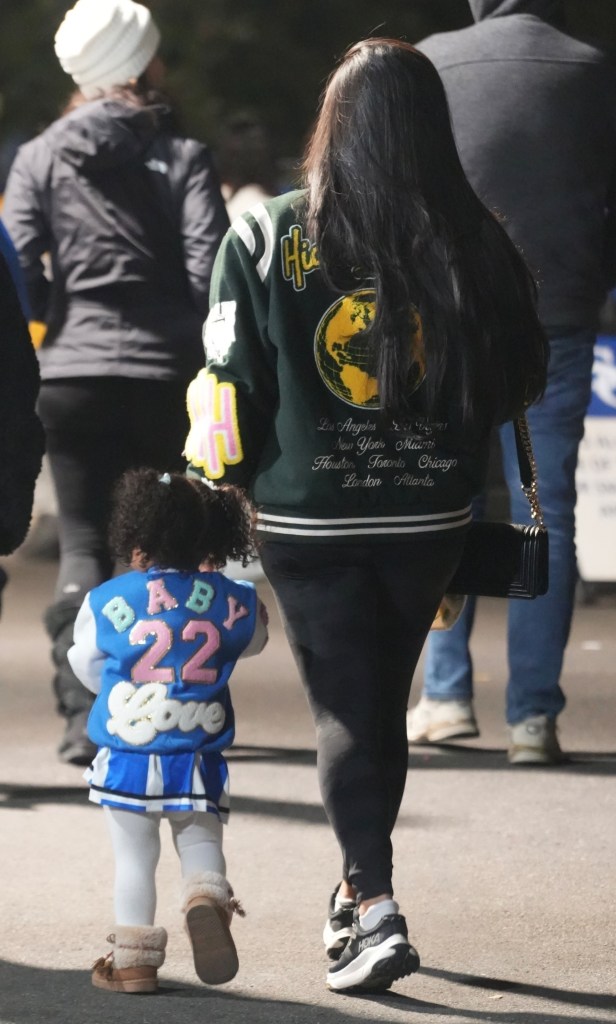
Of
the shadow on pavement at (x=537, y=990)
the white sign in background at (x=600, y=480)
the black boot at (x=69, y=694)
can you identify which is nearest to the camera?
the shadow on pavement at (x=537, y=990)

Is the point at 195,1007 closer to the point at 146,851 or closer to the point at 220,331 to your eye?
the point at 146,851

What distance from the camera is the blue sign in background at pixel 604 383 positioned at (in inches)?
408

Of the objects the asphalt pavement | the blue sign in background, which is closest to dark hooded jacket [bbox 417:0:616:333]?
the asphalt pavement

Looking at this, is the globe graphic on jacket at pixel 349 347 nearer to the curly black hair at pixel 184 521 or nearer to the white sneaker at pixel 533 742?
the curly black hair at pixel 184 521

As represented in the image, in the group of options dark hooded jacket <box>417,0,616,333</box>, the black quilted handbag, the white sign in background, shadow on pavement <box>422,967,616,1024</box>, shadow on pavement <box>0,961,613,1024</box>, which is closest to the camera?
shadow on pavement <box>0,961,613,1024</box>

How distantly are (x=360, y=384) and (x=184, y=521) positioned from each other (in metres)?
0.46

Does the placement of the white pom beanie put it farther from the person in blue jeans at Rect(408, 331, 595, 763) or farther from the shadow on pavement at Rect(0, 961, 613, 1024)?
the shadow on pavement at Rect(0, 961, 613, 1024)

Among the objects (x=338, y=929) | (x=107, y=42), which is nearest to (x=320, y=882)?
(x=338, y=929)

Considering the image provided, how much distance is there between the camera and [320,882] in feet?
17.1

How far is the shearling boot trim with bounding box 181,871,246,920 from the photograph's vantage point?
4.22 metres

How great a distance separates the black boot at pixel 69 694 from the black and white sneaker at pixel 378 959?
2.35 metres

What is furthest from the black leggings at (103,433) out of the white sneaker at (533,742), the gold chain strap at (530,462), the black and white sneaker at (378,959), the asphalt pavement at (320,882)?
the black and white sneaker at (378,959)

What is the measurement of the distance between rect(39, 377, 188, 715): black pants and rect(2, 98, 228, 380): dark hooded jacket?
0.06 m

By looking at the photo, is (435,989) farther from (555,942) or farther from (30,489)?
(30,489)
